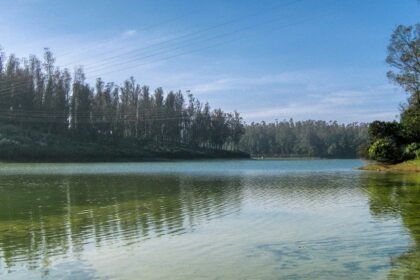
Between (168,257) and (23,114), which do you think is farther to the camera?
(23,114)

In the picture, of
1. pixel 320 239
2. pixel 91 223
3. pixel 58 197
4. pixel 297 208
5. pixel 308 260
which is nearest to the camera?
pixel 308 260

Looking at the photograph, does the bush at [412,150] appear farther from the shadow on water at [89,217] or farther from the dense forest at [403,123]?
the shadow on water at [89,217]

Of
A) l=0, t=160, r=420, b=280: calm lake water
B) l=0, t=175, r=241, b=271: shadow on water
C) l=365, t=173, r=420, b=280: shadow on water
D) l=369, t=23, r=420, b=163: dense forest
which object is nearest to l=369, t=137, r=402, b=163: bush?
l=369, t=23, r=420, b=163: dense forest

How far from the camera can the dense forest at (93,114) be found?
11381 cm

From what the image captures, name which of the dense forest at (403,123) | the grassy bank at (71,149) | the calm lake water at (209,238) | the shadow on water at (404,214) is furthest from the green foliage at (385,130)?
the grassy bank at (71,149)

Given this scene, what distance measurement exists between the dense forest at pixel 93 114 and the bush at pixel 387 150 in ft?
200

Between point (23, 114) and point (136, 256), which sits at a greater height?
point (23, 114)

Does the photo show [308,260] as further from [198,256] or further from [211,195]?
[211,195]

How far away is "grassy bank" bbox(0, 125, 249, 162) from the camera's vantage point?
87750 mm

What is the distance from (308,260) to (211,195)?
15.5m

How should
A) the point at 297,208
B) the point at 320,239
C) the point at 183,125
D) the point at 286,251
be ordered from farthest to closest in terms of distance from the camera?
the point at 183,125, the point at 297,208, the point at 320,239, the point at 286,251

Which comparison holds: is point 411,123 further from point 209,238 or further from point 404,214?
point 209,238

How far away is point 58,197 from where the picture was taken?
24.6 meters

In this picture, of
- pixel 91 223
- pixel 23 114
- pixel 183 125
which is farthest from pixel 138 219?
pixel 183 125
